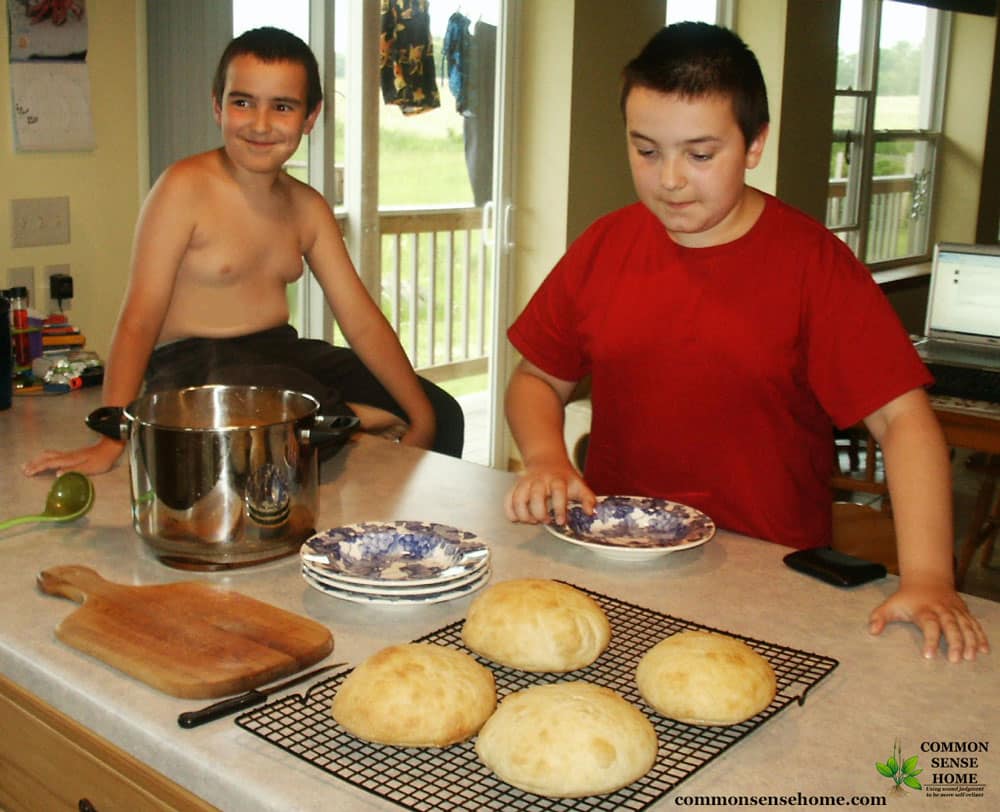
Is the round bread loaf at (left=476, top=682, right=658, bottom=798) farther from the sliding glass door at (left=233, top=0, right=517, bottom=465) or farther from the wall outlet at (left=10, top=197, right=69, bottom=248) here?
the sliding glass door at (left=233, top=0, right=517, bottom=465)

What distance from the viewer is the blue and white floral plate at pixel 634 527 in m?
1.35

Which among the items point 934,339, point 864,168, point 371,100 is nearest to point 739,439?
point 371,100

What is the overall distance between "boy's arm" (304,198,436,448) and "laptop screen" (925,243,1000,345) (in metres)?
2.44

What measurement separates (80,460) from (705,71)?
3.19 ft

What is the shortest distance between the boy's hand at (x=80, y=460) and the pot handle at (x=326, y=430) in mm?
458

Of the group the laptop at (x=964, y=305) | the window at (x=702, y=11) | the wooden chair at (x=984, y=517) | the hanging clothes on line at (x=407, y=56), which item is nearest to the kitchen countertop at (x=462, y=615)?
the hanging clothes on line at (x=407, y=56)

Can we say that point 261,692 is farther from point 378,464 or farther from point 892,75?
point 892,75

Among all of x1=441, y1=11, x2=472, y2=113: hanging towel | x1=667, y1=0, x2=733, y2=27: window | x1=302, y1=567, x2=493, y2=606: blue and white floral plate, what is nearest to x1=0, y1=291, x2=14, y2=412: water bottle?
x1=302, y1=567, x2=493, y2=606: blue and white floral plate

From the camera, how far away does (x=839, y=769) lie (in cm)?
92

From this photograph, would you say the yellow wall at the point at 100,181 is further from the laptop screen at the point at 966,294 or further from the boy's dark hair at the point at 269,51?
the laptop screen at the point at 966,294

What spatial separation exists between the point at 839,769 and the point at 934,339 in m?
3.45

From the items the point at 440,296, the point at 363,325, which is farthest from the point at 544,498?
the point at 440,296

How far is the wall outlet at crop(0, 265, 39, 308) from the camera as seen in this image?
8.35 feet

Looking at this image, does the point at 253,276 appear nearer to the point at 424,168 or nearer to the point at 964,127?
the point at 424,168
